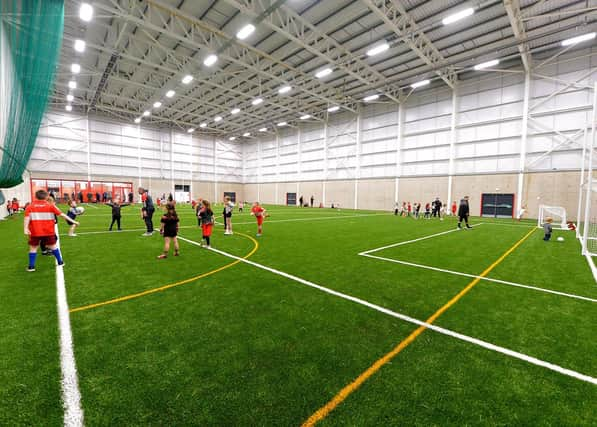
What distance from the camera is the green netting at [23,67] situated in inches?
347

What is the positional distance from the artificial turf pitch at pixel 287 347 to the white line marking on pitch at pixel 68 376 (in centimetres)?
8

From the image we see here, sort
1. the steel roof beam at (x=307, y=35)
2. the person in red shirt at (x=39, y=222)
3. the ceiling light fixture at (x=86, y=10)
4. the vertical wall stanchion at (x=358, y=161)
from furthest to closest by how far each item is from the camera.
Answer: the vertical wall stanchion at (x=358, y=161) → the steel roof beam at (x=307, y=35) → the ceiling light fixture at (x=86, y=10) → the person in red shirt at (x=39, y=222)

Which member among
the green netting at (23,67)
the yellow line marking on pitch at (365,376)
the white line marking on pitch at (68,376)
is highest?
the green netting at (23,67)

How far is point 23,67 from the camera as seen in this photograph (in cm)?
1080

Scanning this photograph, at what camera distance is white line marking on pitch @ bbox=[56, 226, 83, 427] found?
2611 millimetres

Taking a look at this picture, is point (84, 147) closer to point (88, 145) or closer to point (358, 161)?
point (88, 145)

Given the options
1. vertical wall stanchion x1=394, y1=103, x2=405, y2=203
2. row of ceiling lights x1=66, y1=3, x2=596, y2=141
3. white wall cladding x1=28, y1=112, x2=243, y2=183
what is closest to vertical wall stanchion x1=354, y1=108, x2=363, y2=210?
row of ceiling lights x1=66, y1=3, x2=596, y2=141

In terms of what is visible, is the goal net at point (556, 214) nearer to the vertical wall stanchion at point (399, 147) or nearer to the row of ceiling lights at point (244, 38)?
the row of ceiling lights at point (244, 38)

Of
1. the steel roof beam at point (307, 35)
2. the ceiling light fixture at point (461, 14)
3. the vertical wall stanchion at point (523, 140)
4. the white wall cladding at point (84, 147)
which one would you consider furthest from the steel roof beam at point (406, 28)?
the white wall cladding at point (84, 147)

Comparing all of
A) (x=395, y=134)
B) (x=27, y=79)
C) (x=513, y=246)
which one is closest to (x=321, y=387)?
(x=513, y=246)

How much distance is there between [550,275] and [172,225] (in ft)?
38.1

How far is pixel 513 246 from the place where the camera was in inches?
473

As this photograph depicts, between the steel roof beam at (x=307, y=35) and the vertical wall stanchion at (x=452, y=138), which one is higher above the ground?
the steel roof beam at (x=307, y=35)

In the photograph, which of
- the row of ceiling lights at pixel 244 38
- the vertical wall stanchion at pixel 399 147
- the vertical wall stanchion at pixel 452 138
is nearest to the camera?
the row of ceiling lights at pixel 244 38
